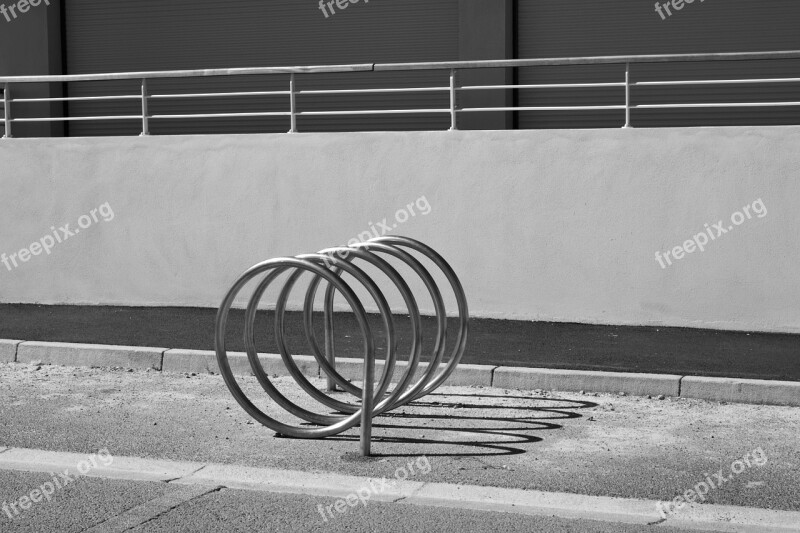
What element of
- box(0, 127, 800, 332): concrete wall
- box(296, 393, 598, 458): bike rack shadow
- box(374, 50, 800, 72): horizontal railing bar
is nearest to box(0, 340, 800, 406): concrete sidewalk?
box(296, 393, 598, 458): bike rack shadow

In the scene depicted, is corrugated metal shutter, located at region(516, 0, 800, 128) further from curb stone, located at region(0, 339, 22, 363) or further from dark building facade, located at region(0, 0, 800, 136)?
curb stone, located at region(0, 339, 22, 363)

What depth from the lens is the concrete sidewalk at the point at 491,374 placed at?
302 inches

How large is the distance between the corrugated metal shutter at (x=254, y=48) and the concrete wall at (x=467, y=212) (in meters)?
4.97

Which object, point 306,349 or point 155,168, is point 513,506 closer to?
point 306,349

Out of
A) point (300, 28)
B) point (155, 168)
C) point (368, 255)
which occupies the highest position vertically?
point (300, 28)

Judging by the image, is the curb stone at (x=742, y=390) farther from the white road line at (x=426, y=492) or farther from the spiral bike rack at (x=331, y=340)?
the white road line at (x=426, y=492)

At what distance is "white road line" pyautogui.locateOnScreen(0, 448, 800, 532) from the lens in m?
5.10

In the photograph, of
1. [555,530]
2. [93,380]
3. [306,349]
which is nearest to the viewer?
[555,530]

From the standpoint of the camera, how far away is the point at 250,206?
40.2 feet

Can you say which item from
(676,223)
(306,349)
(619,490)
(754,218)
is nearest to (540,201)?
(676,223)

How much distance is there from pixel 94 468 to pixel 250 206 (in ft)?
21.2

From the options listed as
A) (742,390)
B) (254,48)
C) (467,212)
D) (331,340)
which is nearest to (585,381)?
(742,390)

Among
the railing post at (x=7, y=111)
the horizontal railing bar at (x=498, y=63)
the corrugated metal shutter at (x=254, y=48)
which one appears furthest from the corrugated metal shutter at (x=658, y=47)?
the railing post at (x=7, y=111)

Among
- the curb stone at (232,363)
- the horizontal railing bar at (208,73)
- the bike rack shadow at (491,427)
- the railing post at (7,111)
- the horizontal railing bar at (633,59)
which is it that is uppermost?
the horizontal railing bar at (208,73)
